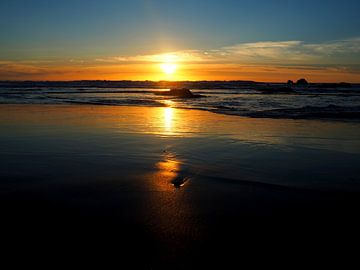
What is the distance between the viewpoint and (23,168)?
6.97 meters

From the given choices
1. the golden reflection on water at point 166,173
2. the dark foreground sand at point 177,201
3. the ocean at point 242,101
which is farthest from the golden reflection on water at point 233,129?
the ocean at point 242,101

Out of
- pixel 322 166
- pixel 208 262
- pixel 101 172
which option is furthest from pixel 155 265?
pixel 322 166

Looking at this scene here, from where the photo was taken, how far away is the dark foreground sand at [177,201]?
12.4ft

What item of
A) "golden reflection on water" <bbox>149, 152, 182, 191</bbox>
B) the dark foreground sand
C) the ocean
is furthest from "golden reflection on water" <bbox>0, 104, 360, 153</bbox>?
the ocean

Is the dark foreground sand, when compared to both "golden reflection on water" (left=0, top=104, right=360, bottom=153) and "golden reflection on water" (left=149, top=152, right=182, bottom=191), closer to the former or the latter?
"golden reflection on water" (left=149, top=152, right=182, bottom=191)

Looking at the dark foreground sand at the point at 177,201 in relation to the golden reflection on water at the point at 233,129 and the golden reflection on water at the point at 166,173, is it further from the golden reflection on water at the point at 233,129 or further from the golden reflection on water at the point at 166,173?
the golden reflection on water at the point at 233,129

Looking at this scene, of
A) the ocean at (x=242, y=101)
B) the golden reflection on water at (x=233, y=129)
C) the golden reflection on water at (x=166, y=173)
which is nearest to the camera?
the golden reflection on water at (x=166, y=173)

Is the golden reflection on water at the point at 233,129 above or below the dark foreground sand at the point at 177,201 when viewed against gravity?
above

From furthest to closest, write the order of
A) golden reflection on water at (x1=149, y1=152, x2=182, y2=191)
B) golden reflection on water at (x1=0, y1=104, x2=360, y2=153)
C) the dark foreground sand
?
golden reflection on water at (x1=0, y1=104, x2=360, y2=153)
golden reflection on water at (x1=149, y1=152, x2=182, y2=191)
the dark foreground sand

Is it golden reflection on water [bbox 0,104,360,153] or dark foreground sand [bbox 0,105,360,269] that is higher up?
golden reflection on water [bbox 0,104,360,153]

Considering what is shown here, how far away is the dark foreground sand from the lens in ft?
12.4

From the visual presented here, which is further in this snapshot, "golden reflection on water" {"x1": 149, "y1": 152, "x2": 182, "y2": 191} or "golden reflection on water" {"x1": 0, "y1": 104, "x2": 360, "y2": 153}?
"golden reflection on water" {"x1": 0, "y1": 104, "x2": 360, "y2": 153}

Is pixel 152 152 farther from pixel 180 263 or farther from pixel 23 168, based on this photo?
pixel 180 263

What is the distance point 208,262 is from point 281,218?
4.86 feet
